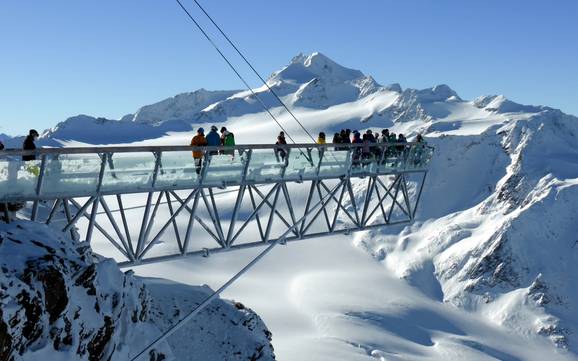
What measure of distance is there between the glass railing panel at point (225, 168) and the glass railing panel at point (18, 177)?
5.37m

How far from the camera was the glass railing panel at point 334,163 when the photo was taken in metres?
26.2

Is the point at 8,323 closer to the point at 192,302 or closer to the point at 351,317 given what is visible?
the point at 192,302

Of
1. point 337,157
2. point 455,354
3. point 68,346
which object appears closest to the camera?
point 68,346

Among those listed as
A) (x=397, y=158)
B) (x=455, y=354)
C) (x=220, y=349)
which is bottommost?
(x=455, y=354)

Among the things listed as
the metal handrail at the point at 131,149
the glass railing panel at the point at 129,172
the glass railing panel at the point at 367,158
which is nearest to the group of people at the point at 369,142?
the glass railing panel at the point at 367,158

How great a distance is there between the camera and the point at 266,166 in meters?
23.7

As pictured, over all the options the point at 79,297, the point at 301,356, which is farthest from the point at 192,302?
the point at 301,356

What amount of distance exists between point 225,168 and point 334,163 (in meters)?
5.49

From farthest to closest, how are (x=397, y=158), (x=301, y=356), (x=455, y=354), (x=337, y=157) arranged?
(x=455, y=354) < (x=301, y=356) < (x=397, y=158) < (x=337, y=157)

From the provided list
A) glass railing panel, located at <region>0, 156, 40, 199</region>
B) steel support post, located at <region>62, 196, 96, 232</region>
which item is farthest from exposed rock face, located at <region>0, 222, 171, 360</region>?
glass railing panel, located at <region>0, 156, 40, 199</region>

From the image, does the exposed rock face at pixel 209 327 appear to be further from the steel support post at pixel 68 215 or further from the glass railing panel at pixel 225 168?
the steel support post at pixel 68 215

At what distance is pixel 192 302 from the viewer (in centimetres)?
5531

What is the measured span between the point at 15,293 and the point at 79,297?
2237 millimetres

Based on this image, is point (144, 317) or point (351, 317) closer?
point (144, 317)
